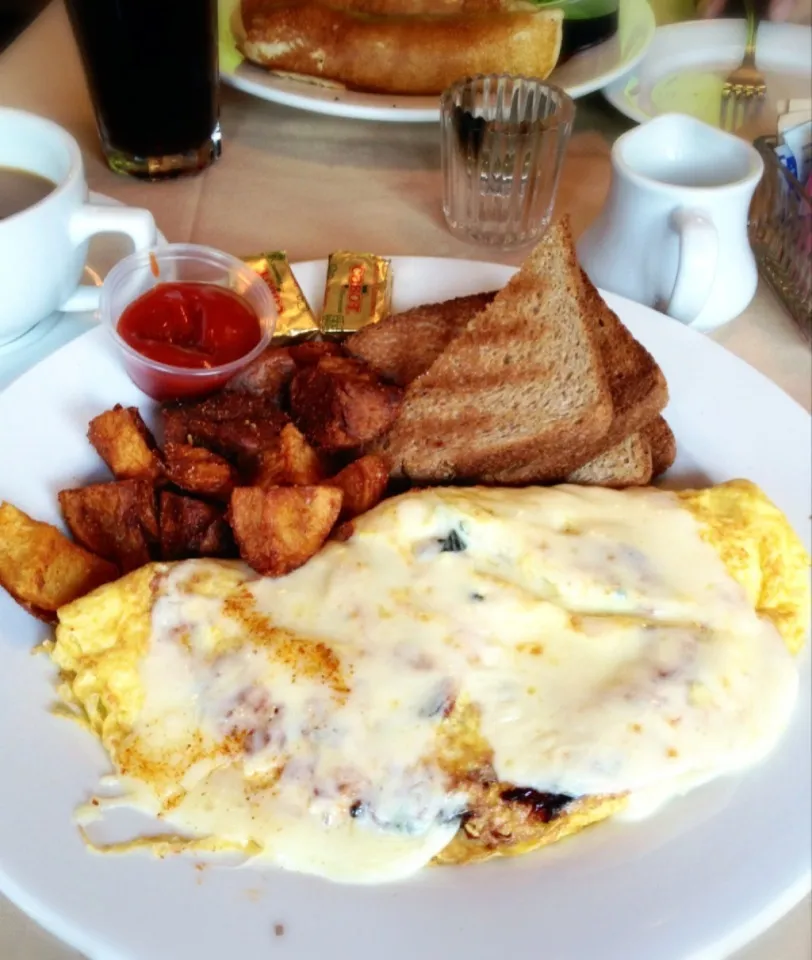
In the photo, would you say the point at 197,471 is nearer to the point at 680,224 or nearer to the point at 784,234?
the point at 680,224

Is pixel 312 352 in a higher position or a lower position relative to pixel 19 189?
lower

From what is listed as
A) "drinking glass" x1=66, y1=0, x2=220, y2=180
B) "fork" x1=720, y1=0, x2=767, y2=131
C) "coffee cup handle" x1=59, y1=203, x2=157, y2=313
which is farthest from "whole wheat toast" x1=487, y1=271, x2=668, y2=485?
"fork" x1=720, y1=0, x2=767, y2=131

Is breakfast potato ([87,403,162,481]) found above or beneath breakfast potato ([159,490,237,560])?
above

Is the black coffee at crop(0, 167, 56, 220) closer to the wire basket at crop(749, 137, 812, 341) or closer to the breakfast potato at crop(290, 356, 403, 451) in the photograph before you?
the breakfast potato at crop(290, 356, 403, 451)

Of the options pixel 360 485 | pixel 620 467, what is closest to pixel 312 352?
pixel 360 485

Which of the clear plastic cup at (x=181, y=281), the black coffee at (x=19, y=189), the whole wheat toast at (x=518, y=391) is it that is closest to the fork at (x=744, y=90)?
the whole wheat toast at (x=518, y=391)
